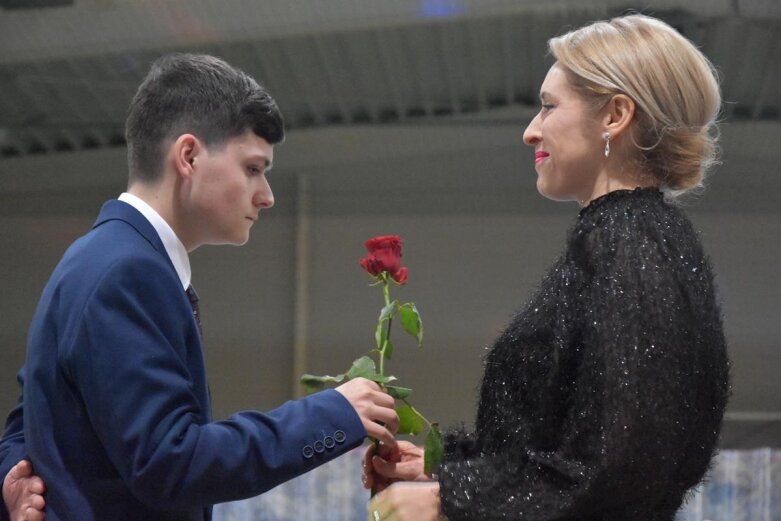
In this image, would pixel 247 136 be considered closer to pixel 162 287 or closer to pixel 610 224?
pixel 162 287

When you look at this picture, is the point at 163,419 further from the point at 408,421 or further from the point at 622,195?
the point at 622,195

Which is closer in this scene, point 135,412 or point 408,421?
point 135,412

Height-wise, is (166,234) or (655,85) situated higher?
(655,85)

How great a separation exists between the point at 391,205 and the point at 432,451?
3.73m

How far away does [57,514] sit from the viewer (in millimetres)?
1344

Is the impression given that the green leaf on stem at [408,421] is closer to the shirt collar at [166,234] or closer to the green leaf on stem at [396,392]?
the green leaf on stem at [396,392]

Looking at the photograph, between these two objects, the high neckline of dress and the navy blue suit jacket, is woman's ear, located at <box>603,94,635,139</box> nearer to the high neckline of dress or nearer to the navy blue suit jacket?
the high neckline of dress

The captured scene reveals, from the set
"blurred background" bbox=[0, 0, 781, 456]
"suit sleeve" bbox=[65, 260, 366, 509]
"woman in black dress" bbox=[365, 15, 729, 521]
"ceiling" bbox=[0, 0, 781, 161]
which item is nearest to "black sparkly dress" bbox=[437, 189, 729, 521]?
"woman in black dress" bbox=[365, 15, 729, 521]

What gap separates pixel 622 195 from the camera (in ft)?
4.91

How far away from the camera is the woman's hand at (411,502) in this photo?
1.43 m

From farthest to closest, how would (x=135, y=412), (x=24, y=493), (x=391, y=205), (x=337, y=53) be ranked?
(x=391, y=205), (x=337, y=53), (x=24, y=493), (x=135, y=412)

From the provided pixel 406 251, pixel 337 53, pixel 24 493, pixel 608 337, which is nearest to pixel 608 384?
pixel 608 337

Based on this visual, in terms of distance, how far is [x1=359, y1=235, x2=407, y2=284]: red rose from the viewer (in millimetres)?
1545

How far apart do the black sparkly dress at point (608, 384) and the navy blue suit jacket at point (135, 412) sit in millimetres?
212
